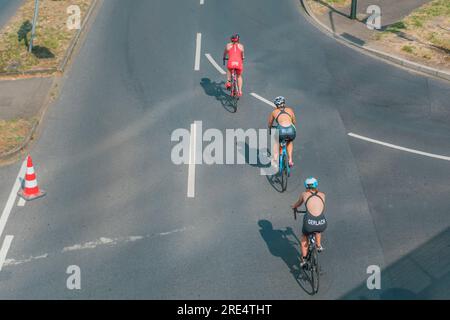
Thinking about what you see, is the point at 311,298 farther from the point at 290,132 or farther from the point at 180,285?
the point at 290,132

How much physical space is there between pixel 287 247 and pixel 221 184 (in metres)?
2.68

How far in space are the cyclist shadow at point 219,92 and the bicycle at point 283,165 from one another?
3826 millimetres

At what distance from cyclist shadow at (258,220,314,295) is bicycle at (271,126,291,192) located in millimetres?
1237

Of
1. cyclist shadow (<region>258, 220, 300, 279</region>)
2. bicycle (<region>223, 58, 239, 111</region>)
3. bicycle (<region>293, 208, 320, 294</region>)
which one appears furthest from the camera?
bicycle (<region>223, 58, 239, 111</region>)

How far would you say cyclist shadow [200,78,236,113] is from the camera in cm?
A: 1920

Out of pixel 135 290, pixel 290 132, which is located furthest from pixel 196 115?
pixel 135 290

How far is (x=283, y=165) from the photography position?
50.3 ft

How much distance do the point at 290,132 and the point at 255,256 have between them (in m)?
2.90

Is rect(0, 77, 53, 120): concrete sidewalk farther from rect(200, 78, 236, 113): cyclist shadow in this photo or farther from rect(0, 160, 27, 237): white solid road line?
rect(200, 78, 236, 113): cyclist shadow

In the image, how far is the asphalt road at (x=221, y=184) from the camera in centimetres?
1287

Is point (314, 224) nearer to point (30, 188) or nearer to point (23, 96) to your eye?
point (30, 188)

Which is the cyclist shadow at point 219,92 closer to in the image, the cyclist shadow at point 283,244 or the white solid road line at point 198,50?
the white solid road line at point 198,50

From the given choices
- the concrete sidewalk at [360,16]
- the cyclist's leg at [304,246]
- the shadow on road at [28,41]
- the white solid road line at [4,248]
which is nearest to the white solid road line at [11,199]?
the white solid road line at [4,248]

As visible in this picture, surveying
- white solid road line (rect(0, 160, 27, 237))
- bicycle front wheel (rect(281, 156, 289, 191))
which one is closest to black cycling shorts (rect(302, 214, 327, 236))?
bicycle front wheel (rect(281, 156, 289, 191))
